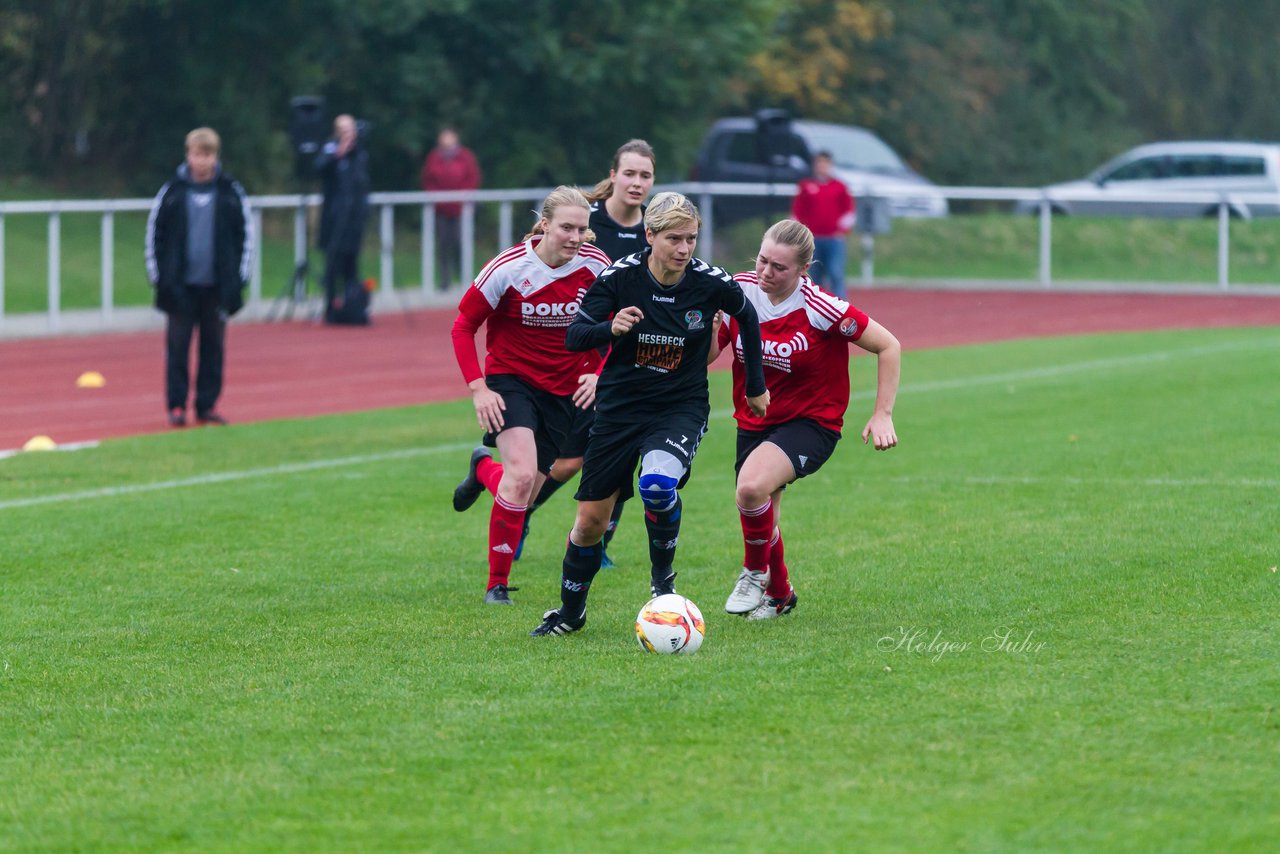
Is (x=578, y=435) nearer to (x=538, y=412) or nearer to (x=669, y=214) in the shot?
(x=538, y=412)

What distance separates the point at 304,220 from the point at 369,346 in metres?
3.31

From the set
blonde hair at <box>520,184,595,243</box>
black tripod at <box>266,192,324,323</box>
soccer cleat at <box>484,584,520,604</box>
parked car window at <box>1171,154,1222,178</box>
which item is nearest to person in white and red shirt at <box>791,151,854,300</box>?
black tripod at <box>266,192,324,323</box>

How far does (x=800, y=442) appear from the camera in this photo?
7.43 meters

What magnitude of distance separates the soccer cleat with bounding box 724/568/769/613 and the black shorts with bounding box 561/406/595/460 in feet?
3.58

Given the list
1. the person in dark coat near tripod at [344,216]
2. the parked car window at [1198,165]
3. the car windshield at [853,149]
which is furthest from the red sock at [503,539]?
the parked car window at [1198,165]

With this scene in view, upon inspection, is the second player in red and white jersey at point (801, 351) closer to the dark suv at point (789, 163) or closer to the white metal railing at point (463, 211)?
the white metal railing at point (463, 211)

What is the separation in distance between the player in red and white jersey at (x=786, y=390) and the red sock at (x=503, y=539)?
100 cm

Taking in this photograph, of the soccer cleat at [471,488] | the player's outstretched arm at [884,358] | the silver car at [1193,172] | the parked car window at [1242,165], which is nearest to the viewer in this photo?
the player's outstretched arm at [884,358]

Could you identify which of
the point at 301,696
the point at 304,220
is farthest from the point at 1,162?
the point at 301,696

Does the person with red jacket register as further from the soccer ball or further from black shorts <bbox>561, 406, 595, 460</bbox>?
the soccer ball

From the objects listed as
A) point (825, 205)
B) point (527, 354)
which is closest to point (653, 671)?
point (527, 354)

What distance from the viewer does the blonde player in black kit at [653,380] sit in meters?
6.96

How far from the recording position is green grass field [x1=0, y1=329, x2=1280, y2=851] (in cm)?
498

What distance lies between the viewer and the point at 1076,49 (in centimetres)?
4394
